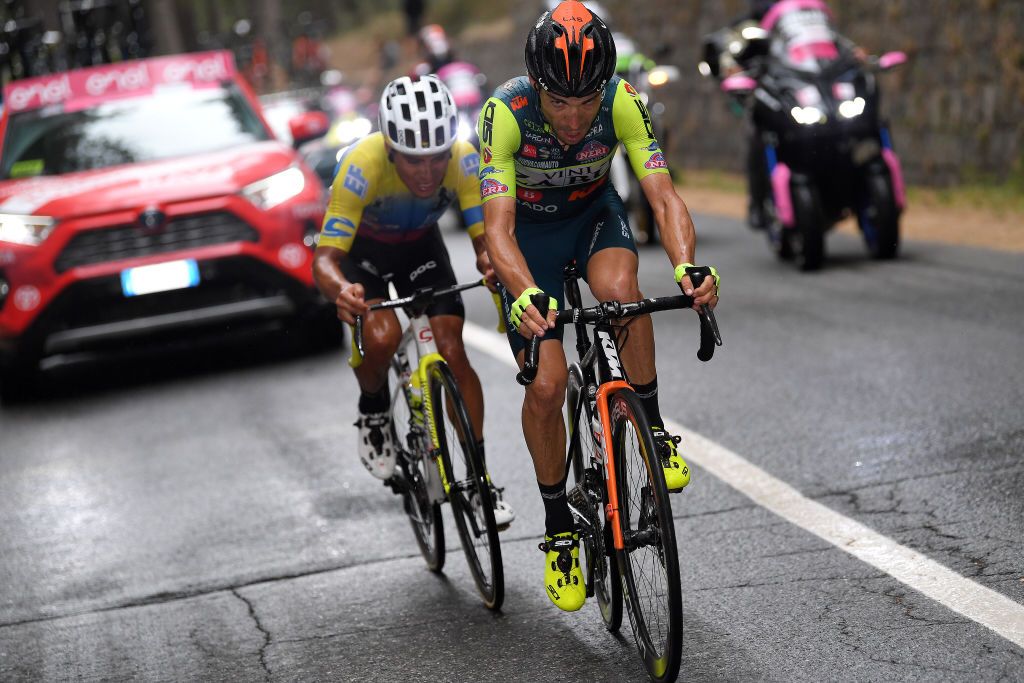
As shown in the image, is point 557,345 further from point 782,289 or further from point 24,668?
point 782,289

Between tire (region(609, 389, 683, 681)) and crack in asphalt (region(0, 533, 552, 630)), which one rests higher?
tire (region(609, 389, 683, 681))

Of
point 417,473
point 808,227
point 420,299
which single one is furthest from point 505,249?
point 808,227

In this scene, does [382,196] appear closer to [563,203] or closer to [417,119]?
[417,119]

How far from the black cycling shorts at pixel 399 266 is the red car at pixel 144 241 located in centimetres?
432

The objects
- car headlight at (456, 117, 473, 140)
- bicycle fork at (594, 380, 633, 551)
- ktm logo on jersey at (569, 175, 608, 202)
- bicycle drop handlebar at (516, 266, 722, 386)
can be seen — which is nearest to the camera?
bicycle drop handlebar at (516, 266, 722, 386)

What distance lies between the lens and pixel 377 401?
6.42 metres

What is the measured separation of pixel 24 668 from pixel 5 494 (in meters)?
2.98

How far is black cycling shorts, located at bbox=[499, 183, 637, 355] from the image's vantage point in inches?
207

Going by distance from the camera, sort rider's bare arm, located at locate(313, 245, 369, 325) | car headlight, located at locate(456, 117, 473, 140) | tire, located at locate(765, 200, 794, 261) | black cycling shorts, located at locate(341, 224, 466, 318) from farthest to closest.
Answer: car headlight, located at locate(456, 117, 473, 140), tire, located at locate(765, 200, 794, 261), black cycling shorts, located at locate(341, 224, 466, 318), rider's bare arm, located at locate(313, 245, 369, 325)

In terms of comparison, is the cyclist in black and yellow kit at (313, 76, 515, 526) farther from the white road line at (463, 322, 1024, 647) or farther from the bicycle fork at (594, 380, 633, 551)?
the white road line at (463, 322, 1024, 647)

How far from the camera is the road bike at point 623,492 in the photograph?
4266 mm

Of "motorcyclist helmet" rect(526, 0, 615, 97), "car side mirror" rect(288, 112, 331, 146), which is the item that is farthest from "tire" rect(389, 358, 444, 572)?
"car side mirror" rect(288, 112, 331, 146)

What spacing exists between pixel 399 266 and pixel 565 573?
1.90 metres

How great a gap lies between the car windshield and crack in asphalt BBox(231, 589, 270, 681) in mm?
6083
